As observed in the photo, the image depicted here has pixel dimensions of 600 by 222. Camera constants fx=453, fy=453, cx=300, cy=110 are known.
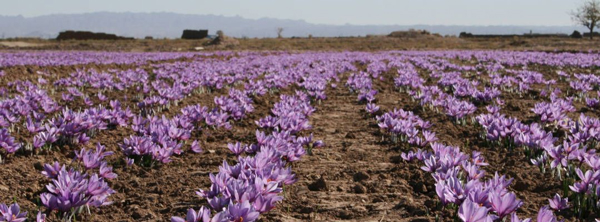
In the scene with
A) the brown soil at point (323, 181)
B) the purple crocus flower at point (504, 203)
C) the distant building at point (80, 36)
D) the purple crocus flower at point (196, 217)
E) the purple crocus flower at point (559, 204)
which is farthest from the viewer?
the distant building at point (80, 36)

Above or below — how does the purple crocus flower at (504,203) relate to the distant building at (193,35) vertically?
below

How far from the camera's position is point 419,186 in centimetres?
397

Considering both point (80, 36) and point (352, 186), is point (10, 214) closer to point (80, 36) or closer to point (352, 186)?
point (352, 186)

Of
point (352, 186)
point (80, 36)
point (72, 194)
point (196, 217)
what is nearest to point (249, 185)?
point (196, 217)

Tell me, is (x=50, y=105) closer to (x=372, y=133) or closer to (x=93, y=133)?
(x=93, y=133)

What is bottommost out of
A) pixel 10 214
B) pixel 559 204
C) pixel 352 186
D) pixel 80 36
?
pixel 352 186

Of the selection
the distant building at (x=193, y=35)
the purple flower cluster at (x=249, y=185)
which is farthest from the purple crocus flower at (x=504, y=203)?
the distant building at (x=193, y=35)

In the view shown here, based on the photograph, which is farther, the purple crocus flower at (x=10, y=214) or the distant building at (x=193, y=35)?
the distant building at (x=193, y=35)

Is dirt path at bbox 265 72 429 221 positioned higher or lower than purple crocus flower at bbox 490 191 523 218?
lower

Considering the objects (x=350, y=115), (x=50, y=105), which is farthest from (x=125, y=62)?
(x=350, y=115)

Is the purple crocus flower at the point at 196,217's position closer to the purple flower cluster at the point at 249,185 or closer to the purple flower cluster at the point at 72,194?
the purple flower cluster at the point at 249,185

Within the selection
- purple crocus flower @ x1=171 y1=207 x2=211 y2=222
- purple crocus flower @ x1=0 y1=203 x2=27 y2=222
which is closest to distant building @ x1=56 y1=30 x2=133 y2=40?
purple crocus flower @ x1=0 y1=203 x2=27 y2=222

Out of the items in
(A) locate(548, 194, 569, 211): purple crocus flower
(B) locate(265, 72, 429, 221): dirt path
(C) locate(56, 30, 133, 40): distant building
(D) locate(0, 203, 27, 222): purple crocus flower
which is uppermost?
(C) locate(56, 30, 133, 40): distant building

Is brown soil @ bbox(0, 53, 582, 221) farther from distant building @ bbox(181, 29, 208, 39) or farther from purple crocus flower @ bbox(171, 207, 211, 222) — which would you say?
distant building @ bbox(181, 29, 208, 39)
